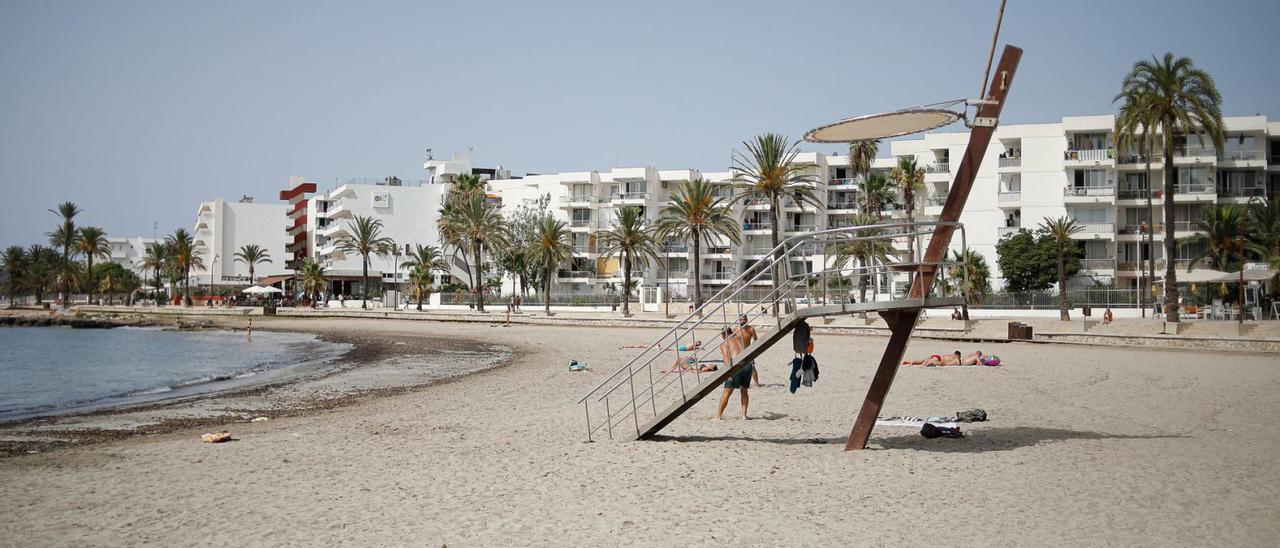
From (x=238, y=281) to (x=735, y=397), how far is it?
128076 millimetres

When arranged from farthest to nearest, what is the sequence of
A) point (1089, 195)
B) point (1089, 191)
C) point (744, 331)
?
point (1089, 191) → point (1089, 195) → point (744, 331)

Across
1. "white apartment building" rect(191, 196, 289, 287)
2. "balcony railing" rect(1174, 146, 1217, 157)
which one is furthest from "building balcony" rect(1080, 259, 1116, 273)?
"white apartment building" rect(191, 196, 289, 287)

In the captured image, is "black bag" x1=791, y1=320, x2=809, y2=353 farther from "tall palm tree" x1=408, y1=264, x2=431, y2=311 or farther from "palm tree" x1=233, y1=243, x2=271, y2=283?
"palm tree" x1=233, y1=243, x2=271, y2=283

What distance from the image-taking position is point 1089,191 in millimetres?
65875

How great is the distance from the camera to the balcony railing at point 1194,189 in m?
65.0

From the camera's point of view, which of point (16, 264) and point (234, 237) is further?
point (234, 237)

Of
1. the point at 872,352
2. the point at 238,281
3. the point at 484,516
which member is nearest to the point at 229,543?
the point at 484,516

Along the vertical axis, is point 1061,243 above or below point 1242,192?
below

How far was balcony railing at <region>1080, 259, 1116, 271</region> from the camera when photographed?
65.0 metres

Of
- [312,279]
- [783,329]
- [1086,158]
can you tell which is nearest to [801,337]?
[783,329]

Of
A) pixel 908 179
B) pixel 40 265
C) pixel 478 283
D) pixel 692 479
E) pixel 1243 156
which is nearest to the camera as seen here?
pixel 692 479

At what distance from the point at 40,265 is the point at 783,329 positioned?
14395 cm

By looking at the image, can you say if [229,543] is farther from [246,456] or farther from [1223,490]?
[1223,490]

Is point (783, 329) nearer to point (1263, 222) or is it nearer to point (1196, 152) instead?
point (1263, 222)
